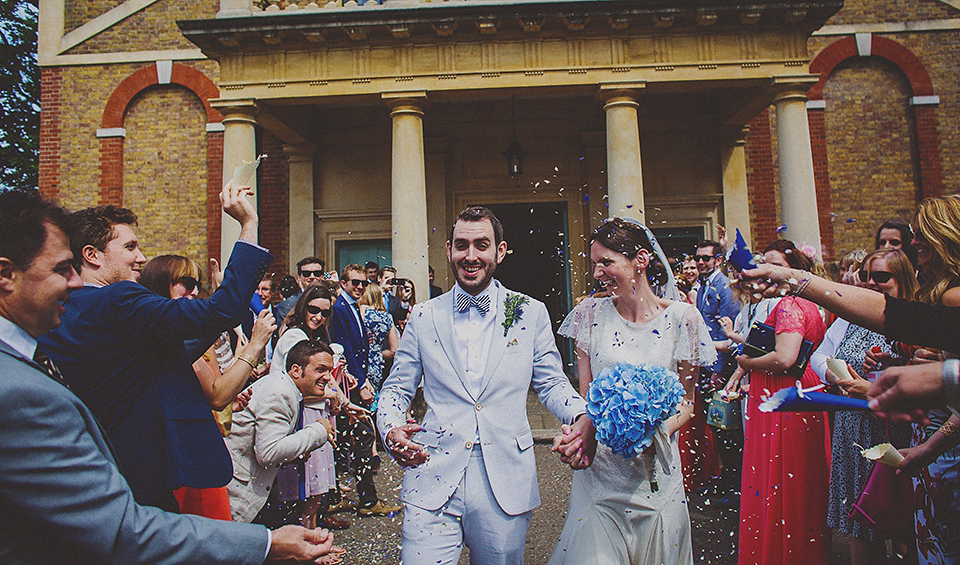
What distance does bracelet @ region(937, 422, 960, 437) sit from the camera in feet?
8.48

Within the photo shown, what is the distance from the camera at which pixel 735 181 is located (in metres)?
12.6

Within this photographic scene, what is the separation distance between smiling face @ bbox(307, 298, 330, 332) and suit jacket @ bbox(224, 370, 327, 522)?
3.94 ft

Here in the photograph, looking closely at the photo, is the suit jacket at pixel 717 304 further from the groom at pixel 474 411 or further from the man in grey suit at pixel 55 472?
the man in grey suit at pixel 55 472

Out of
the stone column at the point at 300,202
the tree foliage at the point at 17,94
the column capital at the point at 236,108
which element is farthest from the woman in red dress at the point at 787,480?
the tree foliage at the point at 17,94

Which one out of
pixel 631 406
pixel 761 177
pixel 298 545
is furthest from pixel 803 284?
pixel 761 177

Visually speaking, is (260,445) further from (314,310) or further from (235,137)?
(235,137)

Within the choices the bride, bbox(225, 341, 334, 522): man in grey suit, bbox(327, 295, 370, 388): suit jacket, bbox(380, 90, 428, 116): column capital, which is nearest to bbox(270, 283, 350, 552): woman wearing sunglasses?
bbox(225, 341, 334, 522): man in grey suit

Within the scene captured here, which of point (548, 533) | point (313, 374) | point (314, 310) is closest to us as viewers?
point (313, 374)

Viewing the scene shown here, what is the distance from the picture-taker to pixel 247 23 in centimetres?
1010

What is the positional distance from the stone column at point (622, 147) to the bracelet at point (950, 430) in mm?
7628

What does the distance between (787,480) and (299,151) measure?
1136cm

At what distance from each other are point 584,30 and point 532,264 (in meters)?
10.2

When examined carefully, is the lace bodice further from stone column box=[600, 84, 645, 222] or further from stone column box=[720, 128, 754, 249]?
stone column box=[720, 128, 754, 249]

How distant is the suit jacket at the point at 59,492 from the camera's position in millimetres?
1376
